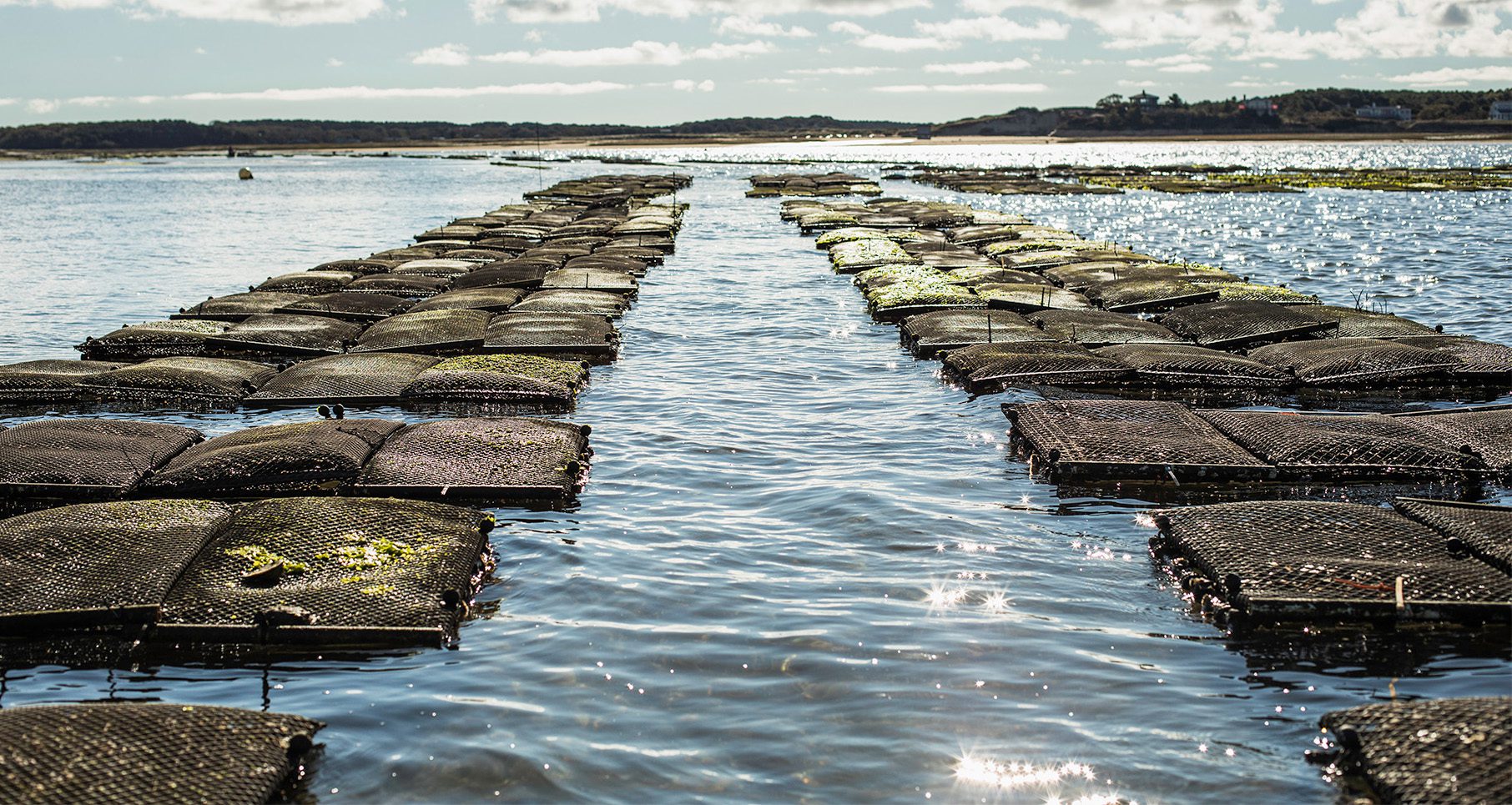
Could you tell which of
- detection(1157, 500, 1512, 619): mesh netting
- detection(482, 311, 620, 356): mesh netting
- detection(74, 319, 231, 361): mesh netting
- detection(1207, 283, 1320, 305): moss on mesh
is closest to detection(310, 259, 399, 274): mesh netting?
detection(482, 311, 620, 356): mesh netting

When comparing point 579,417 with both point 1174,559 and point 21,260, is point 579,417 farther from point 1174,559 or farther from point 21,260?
point 21,260

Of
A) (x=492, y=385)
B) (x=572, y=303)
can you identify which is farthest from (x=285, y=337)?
(x=492, y=385)

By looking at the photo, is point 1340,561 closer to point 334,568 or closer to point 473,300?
point 334,568

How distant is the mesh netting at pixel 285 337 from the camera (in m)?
22.0

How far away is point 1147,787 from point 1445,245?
155ft

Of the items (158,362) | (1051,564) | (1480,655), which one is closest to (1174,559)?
(1051,564)

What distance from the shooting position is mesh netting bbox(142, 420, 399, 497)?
12617 mm

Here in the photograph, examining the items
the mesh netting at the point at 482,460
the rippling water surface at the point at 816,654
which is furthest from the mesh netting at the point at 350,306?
the mesh netting at the point at 482,460

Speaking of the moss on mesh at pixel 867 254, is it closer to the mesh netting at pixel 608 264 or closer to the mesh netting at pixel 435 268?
the mesh netting at pixel 608 264

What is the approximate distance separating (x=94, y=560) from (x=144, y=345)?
43.4 feet

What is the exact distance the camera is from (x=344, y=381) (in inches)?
715

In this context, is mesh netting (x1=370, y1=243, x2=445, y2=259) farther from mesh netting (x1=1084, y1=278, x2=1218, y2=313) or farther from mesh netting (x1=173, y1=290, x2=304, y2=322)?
mesh netting (x1=1084, y1=278, x2=1218, y2=313)

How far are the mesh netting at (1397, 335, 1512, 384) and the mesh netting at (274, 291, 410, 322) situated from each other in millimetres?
18825

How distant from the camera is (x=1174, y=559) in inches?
426
